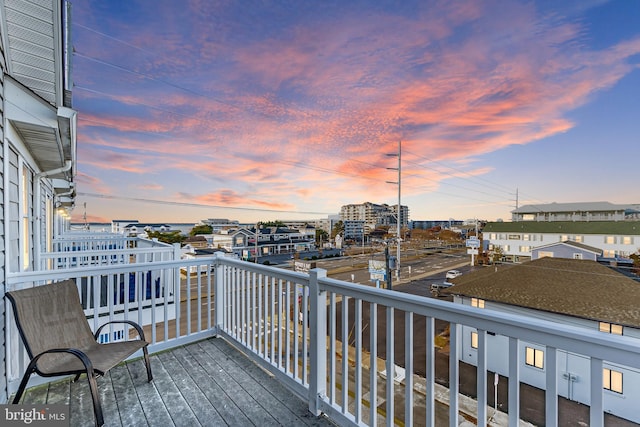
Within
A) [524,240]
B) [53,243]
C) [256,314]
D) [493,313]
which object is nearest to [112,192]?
[53,243]

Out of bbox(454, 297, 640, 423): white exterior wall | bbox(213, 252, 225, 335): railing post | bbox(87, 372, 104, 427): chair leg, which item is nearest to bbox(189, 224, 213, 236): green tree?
Result: bbox(213, 252, 225, 335): railing post

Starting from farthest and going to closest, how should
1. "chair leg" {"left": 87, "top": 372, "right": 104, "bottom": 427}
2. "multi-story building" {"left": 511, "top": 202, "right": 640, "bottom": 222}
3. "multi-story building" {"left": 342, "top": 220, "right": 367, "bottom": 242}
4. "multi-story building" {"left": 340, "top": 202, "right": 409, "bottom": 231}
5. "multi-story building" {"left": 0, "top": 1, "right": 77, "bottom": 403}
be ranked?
"multi-story building" {"left": 342, "top": 220, "right": 367, "bottom": 242}
"multi-story building" {"left": 340, "top": 202, "right": 409, "bottom": 231}
"multi-story building" {"left": 511, "top": 202, "right": 640, "bottom": 222}
"multi-story building" {"left": 0, "top": 1, "right": 77, "bottom": 403}
"chair leg" {"left": 87, "top": 372, "right": 104, "bottom": 427}

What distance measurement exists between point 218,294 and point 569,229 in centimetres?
1246

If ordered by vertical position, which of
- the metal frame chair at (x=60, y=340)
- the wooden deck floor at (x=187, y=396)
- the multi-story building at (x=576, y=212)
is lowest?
the wooden deck floor at (x=187, y=396)

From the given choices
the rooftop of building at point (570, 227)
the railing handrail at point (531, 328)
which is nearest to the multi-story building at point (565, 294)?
the rooftop of building at point (570, 227)

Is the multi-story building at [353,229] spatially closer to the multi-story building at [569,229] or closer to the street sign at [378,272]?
the multi-story building at [569,229]

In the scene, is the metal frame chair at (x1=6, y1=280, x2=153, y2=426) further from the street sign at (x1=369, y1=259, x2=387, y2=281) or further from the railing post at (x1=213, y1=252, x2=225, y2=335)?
the street sign at (x1=369, y1=259, x2=387, y2=281)

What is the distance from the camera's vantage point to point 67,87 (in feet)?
8.63

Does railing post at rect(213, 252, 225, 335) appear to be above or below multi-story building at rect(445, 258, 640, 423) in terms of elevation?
above

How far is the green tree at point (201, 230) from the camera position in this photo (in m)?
29.8

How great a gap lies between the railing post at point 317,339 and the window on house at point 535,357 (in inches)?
42.7

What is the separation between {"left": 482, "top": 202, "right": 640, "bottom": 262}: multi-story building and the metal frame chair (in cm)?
1164

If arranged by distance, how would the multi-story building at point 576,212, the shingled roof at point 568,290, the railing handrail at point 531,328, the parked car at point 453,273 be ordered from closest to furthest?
the railing handrail at point 531,328
the shingled roof at point 568,290
the multi-story building at point 576,212
the parked car at point 453,273

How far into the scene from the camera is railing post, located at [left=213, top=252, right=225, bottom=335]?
2.96m
